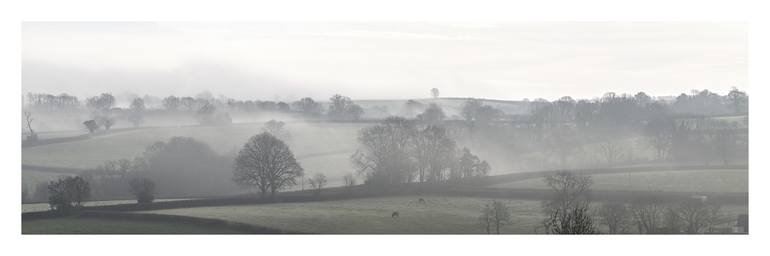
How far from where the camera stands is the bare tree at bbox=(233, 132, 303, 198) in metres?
69.3

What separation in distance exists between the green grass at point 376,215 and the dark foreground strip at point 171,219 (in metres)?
0.84

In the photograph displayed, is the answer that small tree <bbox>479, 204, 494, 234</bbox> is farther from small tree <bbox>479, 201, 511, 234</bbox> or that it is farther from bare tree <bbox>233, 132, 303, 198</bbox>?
bare tree <bbox>233, 132, 303, 198</bbox>

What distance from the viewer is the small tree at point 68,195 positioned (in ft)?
196

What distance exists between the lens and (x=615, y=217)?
52.4 meters

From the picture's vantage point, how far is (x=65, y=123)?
4988 inches

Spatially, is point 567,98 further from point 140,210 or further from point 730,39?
point 140,210

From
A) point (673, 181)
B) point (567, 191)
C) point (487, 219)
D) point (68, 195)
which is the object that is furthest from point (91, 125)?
point (673, 181)

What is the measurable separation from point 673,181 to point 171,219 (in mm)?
41524

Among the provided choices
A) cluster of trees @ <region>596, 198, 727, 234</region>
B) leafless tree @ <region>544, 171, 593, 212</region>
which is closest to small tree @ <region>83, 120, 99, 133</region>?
leafless tree @ <region>544, 171, 593, 212</region>

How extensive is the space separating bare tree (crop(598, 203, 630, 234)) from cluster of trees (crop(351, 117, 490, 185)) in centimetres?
1954

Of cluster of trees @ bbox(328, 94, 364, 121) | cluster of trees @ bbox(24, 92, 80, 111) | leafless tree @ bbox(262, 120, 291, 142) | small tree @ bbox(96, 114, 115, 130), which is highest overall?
cluster of trees @ bbox(24, 92, 80, 111)

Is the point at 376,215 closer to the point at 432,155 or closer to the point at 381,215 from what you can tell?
the point at 381,215

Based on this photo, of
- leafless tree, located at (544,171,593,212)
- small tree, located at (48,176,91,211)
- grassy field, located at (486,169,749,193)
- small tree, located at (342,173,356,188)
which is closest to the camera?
small tree, located at (48,176,91,211)

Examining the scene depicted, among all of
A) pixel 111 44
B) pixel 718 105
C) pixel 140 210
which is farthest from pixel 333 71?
pixel 718 105
